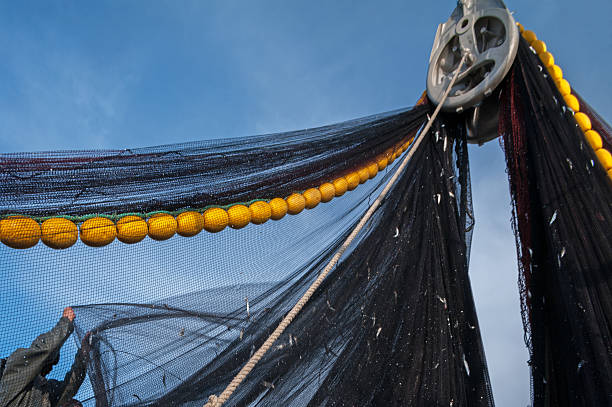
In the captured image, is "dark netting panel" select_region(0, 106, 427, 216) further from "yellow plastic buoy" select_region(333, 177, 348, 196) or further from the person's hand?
the person's hand

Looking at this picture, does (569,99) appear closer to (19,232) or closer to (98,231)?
(98,231)

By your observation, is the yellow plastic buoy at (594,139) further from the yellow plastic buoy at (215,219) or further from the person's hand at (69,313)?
the person's hand at (69,313)

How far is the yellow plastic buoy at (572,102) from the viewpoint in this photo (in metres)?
2.62

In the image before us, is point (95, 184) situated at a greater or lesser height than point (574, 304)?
lesser

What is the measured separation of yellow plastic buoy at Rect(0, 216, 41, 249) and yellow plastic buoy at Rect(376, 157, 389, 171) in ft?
5.94

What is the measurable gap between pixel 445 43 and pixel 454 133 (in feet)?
1.97

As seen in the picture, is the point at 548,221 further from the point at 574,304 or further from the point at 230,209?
the point at 230,209

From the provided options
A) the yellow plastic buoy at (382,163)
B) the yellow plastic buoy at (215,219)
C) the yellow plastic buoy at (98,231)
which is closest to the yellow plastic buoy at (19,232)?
the yellow plastic buoy at (98,231)

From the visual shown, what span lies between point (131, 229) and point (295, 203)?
0.81 meters

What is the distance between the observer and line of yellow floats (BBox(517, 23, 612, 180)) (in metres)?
2.45

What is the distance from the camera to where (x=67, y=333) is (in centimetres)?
180

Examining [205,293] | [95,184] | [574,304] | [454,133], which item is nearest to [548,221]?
[574,304]

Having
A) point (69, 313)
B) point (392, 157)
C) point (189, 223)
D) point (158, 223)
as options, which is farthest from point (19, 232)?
point (392, 157)

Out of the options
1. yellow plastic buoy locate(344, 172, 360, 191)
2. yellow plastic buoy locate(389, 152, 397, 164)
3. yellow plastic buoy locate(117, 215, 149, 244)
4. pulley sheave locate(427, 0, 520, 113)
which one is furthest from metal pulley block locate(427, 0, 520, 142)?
yellow plastic buoy locate(117, 215, 149, 244)
